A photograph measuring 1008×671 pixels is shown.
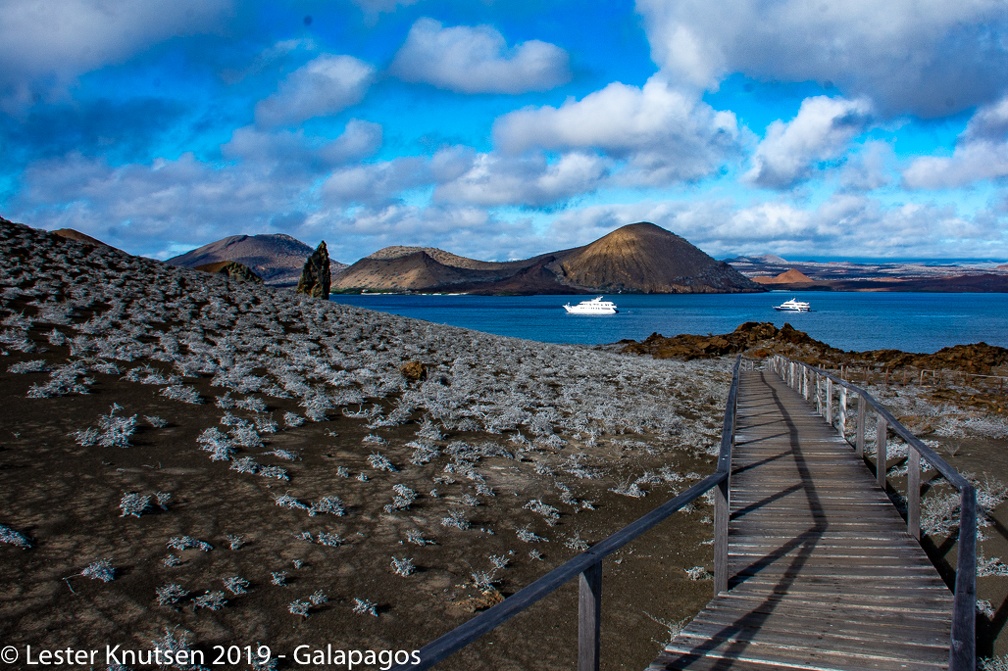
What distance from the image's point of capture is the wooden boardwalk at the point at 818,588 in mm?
4273

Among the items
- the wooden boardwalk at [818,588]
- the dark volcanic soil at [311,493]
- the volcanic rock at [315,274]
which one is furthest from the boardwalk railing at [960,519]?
the volcanic rock at [315,274]

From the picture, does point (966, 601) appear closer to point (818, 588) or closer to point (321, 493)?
point (818, 588)

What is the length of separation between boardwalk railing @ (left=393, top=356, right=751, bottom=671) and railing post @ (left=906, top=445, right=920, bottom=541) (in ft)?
7.32

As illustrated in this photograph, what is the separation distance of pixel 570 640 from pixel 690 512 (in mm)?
4042

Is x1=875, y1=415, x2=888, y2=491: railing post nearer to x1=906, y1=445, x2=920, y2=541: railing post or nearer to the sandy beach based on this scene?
the sandy beach

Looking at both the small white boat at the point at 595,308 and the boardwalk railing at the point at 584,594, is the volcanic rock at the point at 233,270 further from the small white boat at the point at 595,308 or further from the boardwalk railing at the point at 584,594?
the small white boat at the point at 595,308

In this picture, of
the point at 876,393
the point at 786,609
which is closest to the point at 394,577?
the point at 786,609

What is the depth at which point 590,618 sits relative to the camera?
3510 mm

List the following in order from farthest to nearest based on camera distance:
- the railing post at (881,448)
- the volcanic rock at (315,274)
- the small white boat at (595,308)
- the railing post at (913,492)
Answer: the small white boat at (595,308)
the volcanic rock at (315,274)
the railing post at (881,448)
the railing post at (913,492)

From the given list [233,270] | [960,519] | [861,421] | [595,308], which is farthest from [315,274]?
[595,308]

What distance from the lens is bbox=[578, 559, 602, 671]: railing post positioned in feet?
11.4

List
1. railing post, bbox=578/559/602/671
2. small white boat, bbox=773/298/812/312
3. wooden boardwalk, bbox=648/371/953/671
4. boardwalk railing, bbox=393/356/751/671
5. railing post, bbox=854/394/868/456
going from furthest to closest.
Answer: small white boat, bbox=773/298/812/312 < railing post, bbox=854/394/868/456 < wooden boardwalk, bbox=648/371/953/671 < railing post, bbox=578/559/602/671 < boardwalk railing, bbox=393/356/751/671

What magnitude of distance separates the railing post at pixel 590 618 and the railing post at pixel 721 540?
2.17 meters

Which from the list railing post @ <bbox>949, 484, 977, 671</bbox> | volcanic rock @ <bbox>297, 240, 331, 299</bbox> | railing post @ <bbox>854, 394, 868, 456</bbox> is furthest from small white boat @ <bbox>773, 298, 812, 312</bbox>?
railing post @ <bbox>949, 484, 977, 671</bbox>
